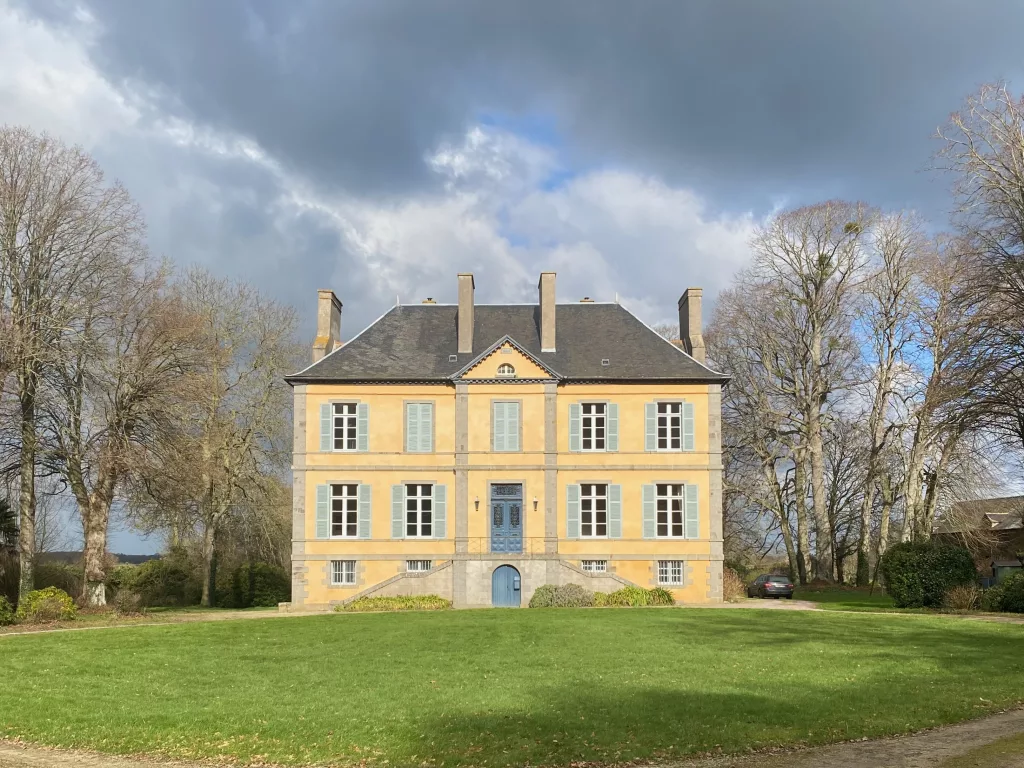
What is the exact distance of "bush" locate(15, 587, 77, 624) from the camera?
89.2ft

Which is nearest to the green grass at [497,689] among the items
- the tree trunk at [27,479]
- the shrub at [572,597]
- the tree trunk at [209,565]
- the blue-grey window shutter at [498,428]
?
the tree trunk at [27,479]

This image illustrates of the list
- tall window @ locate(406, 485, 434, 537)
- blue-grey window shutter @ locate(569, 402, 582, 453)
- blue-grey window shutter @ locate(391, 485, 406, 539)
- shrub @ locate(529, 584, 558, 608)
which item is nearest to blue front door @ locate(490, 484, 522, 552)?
tall window @ locate(406, 485, 434, 537)

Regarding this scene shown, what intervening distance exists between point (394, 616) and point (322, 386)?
10.1m

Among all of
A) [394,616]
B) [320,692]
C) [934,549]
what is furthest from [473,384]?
[320,692]

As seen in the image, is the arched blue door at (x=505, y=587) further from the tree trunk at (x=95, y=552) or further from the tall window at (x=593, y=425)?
the tree trunk at (x=95, y=552)

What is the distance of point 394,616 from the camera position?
28359 mm

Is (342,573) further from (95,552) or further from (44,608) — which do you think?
(44,608)

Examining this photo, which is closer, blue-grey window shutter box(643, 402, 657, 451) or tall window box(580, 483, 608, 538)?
tall window box(580, 483, 608, 538)

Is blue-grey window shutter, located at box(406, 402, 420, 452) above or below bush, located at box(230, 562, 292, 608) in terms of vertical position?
above

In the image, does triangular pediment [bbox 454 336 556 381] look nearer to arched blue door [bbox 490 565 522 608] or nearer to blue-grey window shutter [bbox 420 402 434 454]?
blue-grey window shutter [bbox 420 402 434 454]

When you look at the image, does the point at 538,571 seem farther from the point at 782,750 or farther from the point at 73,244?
the point at 782,750

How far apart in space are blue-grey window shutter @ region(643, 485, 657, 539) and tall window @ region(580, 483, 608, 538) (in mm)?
1372

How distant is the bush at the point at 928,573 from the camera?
98.0 feet

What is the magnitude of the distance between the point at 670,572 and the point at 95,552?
19.1 m
